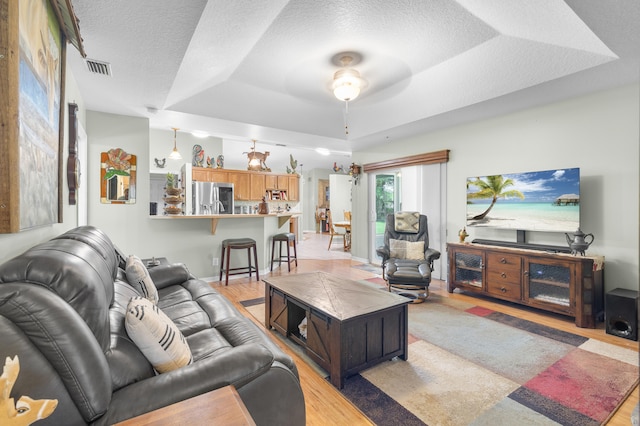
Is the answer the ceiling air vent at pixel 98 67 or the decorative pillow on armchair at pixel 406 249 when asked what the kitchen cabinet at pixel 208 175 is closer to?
the ceiling air vent at pixel 98 67

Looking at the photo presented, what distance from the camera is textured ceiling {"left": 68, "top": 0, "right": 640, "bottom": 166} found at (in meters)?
2.10

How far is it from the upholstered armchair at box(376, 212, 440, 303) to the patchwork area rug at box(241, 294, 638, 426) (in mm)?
734

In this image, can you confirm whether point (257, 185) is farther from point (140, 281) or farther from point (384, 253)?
point (140, 281)

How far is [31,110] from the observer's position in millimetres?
1302

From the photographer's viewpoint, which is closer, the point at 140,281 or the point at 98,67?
the point at 140,281

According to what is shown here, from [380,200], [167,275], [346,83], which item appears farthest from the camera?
[380,200]

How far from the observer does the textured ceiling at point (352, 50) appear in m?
2.10

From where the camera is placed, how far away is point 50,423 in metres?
0.81

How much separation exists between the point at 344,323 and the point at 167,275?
1753mm

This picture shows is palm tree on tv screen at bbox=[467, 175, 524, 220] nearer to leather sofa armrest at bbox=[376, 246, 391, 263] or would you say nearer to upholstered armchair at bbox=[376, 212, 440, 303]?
upholstered armchair at bbox=[376, 212, 440, 303]

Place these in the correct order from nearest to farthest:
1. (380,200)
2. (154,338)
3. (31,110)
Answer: (154,338)
(31,110)
(380,200)

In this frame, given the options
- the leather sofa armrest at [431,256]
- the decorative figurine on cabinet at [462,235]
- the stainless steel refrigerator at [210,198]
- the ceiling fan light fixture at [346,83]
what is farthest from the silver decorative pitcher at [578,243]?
the stainless steel refrigerator at [210,198]

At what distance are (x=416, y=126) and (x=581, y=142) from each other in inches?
74.3

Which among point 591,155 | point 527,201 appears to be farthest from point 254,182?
point 591,155
